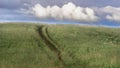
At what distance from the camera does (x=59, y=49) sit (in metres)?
51.2

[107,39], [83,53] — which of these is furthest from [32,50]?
[107,39]

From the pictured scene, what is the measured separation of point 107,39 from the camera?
64.8m

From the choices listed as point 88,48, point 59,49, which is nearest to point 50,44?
point 59,49

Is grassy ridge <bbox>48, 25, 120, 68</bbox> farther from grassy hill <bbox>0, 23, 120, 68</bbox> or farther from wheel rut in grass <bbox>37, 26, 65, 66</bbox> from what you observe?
wheel rut in grass <bbox>37, 26, 65, 66</bbox>

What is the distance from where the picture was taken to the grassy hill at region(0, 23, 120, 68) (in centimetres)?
4300

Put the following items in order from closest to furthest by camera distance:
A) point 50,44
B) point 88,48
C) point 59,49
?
point 59,49, point 88,48, point 50,44

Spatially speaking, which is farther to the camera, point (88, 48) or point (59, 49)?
point (88, 48)

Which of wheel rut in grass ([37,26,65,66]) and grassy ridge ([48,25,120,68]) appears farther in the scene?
wheel rut in grass ([37,26,65,66])

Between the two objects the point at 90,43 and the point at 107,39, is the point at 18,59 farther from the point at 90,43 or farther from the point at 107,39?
the point at 107,39

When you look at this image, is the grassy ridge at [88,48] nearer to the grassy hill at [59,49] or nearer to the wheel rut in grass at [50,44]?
the grassy hill at [59,49]

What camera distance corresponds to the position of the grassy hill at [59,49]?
4300 cm

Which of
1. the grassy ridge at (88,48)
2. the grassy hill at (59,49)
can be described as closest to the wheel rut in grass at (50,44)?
the grassy hill at (59,49)

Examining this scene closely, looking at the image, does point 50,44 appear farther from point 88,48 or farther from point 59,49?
point 88,48

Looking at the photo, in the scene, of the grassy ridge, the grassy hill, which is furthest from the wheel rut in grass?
the grassy ridge
